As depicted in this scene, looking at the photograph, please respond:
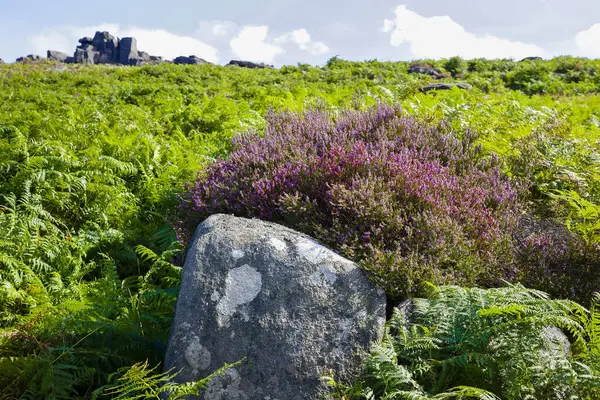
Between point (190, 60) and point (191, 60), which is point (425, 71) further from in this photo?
point (190, 60)

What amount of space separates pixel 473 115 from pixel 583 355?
4.58 m

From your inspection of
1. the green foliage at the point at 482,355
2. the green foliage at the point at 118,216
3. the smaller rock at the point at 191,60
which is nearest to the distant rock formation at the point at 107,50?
the smaller rock at the point at 191,60

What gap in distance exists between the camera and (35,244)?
4551 mm

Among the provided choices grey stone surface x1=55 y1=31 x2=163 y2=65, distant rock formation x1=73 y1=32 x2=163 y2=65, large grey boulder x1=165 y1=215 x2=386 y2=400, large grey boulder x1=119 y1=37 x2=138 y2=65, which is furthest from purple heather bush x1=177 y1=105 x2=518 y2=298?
large grey boulder x1=119 y1=37 x2=138 y2=65

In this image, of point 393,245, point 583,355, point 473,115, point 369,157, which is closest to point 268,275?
point 393,245

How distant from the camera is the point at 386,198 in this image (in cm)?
338

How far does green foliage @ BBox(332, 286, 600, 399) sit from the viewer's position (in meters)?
2.48

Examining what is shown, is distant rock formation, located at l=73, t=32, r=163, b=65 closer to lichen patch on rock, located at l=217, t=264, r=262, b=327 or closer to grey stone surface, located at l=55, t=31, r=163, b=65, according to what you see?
grey stone surface, located at l=55, t=31, r=163, b=65

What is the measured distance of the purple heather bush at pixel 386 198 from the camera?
3.23 m

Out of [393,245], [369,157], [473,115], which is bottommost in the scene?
[393,245]

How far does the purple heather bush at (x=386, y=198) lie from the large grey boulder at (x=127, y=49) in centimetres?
8560

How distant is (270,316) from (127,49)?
93.6m

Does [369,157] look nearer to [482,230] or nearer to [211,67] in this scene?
[482,230]

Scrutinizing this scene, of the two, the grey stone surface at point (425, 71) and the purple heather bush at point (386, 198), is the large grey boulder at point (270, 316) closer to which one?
the purple heather bush at point (386, 198)
